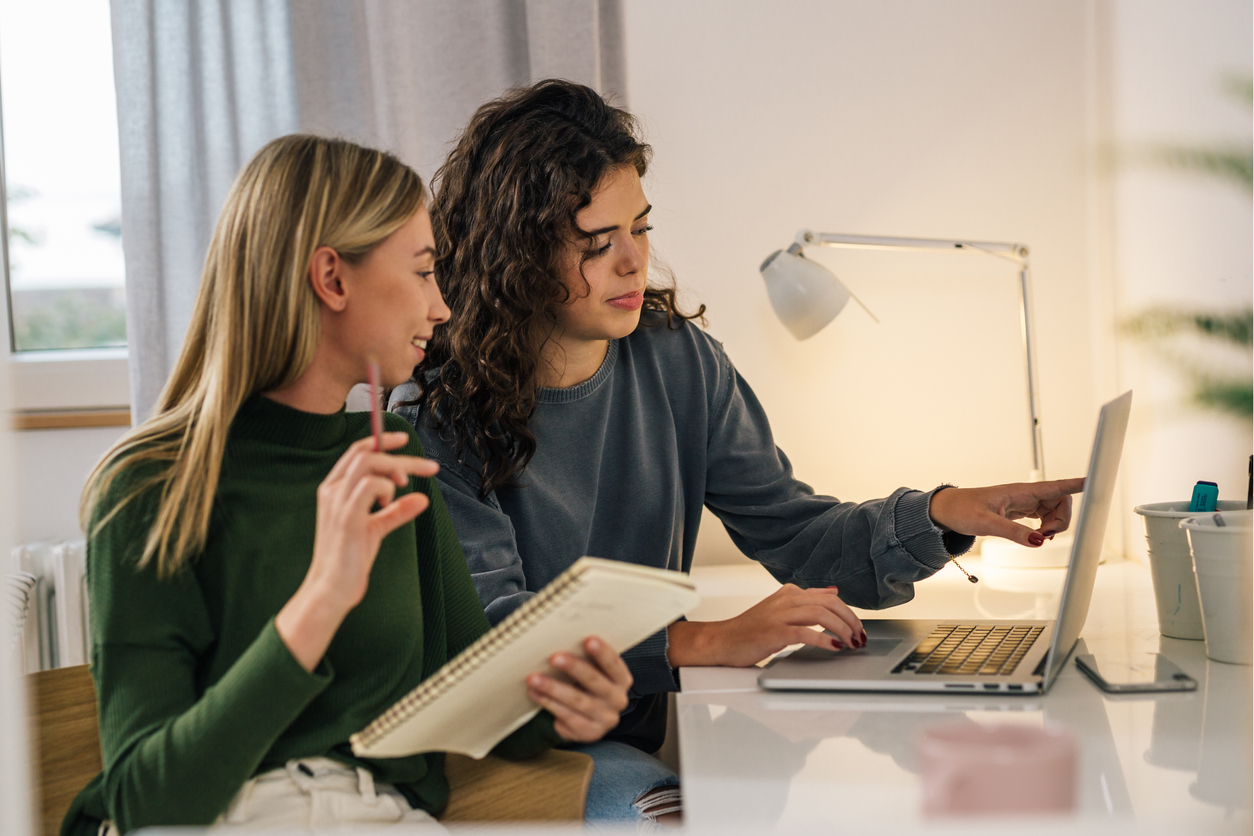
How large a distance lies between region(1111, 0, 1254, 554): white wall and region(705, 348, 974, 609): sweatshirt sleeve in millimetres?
360

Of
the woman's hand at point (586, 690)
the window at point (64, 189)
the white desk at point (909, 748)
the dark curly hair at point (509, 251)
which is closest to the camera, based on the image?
the white desk at point (909, 748)

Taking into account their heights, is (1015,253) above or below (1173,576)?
above

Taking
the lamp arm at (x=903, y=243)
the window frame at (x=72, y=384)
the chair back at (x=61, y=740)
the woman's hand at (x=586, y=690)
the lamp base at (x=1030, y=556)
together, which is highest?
the lamp arm at (x=903, y=243)

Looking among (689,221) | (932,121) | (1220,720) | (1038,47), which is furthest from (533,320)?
(1038,47)

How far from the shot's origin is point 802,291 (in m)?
1.68

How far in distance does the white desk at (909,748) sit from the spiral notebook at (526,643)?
11 centimetres

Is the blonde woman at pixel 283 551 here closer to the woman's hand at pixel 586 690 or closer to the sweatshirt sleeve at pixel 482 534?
the woman's hand at pixel 586 690

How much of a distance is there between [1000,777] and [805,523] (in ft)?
3.07

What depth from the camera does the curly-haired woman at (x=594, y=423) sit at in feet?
3.77

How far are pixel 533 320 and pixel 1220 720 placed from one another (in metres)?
0.83

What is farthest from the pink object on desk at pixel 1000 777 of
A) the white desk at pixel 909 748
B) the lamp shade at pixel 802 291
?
the lamp shade at pixel 802 291

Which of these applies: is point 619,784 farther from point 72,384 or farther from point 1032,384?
point 72,384

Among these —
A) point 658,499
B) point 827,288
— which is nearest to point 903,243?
point 827,288

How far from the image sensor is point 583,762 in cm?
89
